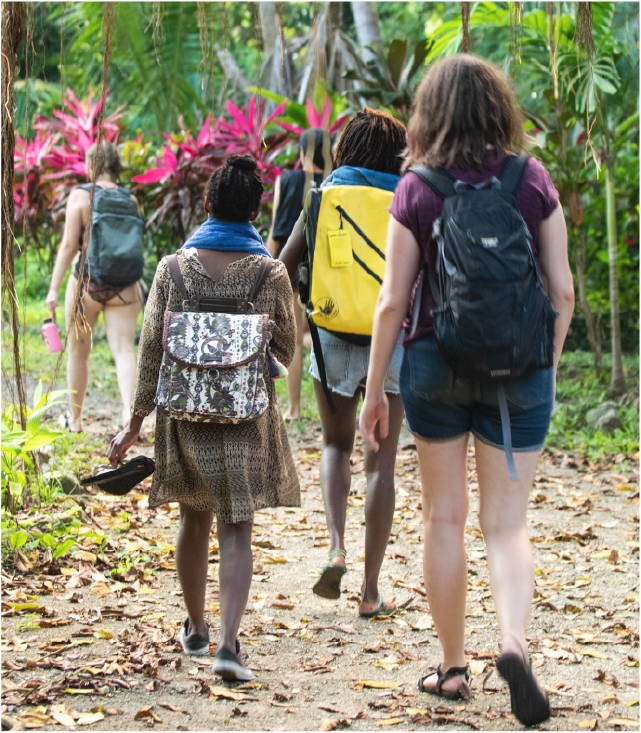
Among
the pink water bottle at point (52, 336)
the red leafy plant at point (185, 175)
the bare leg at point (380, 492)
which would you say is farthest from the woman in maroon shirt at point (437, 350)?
the red leafy plant at point (185, 175)

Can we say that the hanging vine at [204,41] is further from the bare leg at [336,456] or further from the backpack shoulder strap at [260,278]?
the bare leg at [336,456]

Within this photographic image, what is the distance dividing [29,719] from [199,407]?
113 centimetres

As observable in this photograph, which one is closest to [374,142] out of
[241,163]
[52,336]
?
[241,163]

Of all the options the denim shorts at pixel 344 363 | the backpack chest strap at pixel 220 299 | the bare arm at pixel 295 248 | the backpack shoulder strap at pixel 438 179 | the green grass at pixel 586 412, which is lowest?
the green grass at pixel 586 412

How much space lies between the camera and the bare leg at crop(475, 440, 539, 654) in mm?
2980

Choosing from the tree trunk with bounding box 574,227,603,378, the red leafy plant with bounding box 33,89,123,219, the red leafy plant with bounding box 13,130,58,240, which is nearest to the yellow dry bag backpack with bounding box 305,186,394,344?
the red leafy plant with bounding box 33,89,123,219

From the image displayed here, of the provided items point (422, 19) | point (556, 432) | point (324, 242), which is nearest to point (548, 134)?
point (556, 432)

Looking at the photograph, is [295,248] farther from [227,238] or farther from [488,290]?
[488,290]

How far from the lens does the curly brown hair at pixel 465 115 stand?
2959mm

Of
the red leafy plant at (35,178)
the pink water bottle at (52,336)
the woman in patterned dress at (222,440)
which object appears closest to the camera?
the woman in patterned dress at (222,440)

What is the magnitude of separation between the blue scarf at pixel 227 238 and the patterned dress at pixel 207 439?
2.2 inches

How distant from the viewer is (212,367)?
3.49m

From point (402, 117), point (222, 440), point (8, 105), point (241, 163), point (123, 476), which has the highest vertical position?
point (402, 117)

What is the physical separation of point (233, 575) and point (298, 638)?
2.19 feet
